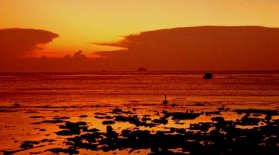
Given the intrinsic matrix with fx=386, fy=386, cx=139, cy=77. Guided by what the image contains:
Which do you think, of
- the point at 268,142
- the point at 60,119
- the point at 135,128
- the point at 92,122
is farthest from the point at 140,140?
the point at 60,119

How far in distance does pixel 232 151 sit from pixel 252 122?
593 inches

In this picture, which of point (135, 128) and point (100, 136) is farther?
point (135, 128)

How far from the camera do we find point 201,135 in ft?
103

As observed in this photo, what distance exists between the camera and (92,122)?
43.2 meters

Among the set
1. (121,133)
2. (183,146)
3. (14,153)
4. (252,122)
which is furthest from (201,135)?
(14,153)

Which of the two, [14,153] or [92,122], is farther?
[92,122]

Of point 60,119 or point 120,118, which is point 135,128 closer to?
point 120,118

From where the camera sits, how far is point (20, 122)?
44562 millimetres

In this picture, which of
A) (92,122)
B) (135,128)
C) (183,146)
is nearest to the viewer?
(183,146)

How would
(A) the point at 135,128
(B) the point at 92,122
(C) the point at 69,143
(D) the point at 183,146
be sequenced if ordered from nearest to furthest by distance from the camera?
(D) the point at 183,146, (C) the point at 69,143, (A) the point at 135,128, (B) the point at 92,122

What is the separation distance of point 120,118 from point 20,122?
11.5m

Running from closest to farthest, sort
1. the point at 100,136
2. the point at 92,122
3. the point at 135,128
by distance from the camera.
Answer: the point at 100,136 → the point at 135,128 → the point at 92,122

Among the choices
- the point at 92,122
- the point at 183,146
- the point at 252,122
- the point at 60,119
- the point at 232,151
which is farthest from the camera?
the point at 60,119

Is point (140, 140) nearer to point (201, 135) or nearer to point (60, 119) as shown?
point (201, 135)
